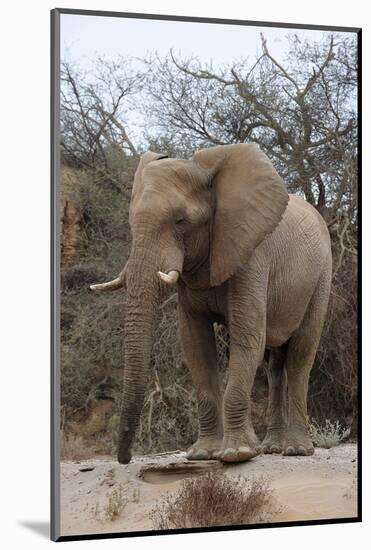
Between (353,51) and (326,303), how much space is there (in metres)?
1.73

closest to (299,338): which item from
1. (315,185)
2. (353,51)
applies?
(315,185)

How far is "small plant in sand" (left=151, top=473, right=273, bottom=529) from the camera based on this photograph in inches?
377

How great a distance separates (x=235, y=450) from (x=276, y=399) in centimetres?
104

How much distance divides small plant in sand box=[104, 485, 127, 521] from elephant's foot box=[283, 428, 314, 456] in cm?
137

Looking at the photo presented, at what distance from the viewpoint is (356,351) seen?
10.5 meters

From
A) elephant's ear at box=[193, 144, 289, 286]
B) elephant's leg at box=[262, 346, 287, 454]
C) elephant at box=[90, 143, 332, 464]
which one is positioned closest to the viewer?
elephant at box=[90, 143, 332, 464]

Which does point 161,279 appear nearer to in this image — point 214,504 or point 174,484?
point 174,484

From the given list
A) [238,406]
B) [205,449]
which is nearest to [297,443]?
[205,449]

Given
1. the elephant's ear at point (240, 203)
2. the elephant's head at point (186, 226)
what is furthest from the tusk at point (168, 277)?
the elephant's ear at point (240, 203)

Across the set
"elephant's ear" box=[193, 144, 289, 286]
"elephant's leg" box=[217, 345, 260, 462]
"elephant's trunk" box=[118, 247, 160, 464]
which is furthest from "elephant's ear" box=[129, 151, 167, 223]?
"elephant's leg" box=[217, 345, 260, 462]

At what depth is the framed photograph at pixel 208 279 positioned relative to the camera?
371 inches

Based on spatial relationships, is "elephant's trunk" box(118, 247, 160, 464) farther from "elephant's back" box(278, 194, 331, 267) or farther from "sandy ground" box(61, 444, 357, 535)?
"elephant's back" box(278, 194, 331, 267)

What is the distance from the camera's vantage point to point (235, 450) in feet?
31.9

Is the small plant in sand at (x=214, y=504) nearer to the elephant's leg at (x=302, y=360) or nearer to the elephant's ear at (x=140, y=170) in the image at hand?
the elephant's leg at (x=302, y=360)
